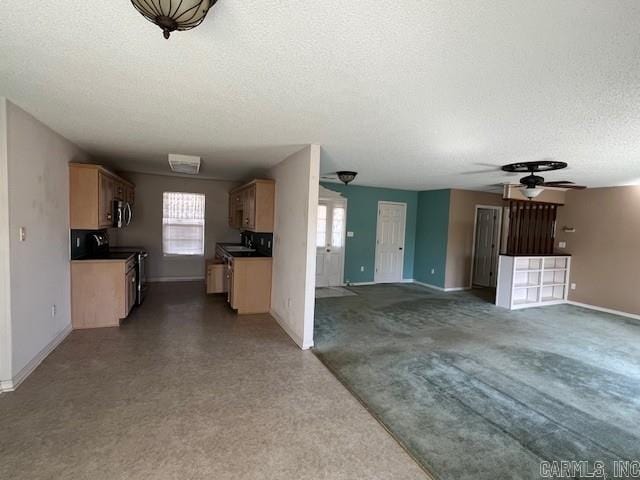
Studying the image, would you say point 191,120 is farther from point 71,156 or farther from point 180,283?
point 180,283

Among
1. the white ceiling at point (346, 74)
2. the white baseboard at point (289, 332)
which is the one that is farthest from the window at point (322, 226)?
the white ceiling at point (346, 74)

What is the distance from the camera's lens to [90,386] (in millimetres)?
2766

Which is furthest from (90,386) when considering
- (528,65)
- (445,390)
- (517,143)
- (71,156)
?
(517,143)

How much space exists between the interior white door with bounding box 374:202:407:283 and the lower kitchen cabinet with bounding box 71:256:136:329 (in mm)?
5574

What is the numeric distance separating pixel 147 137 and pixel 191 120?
106 cm

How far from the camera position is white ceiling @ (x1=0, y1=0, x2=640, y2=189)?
54.7 inches

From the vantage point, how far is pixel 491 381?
314 centimetres

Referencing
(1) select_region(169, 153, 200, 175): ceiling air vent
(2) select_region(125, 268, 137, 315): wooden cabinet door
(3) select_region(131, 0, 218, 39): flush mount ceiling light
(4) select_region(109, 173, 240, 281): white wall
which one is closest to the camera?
(3) select_region(131, 0, 218, 39): flush mount ceiling light

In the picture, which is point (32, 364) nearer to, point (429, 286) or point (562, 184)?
point (429, 286)

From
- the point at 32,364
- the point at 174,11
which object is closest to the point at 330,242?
the point at 32,364

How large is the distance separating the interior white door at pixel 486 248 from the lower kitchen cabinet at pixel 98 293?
7782 millimetres

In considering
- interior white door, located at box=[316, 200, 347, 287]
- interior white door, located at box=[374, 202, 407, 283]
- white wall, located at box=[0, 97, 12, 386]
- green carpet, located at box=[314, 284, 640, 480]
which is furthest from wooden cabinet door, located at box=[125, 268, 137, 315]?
interior white door, located at box=[374, 202, 407, 283]

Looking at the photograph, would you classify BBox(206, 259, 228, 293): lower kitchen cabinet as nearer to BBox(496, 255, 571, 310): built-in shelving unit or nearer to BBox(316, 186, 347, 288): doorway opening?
BBox(316, 186, 347, 288): doorway opening

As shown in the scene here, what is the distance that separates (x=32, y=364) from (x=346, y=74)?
3.82m
